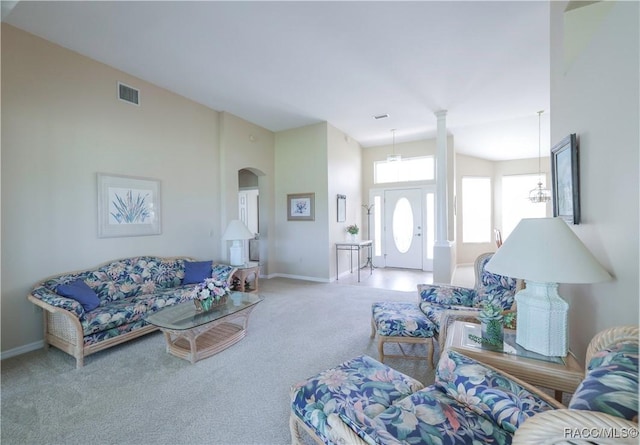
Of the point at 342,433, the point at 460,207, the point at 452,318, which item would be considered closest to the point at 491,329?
the point at 452,318

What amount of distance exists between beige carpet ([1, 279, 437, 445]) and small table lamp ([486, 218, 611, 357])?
39.0 inches

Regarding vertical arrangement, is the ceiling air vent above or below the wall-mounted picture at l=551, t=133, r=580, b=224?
above

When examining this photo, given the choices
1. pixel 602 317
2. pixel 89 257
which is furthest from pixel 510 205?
pixel 89 257

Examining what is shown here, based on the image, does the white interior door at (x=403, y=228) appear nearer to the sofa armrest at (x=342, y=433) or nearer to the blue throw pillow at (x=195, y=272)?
the blue throw pillow at (x=195, y=272)

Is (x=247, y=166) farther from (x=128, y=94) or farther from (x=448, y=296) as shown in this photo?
(x=448, y=296)

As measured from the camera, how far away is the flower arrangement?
2.61 m

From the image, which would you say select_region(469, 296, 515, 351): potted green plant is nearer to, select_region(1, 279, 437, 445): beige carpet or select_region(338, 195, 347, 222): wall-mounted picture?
select_region(1, 279, 437, 445): beige carpet

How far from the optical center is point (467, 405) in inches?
46.6

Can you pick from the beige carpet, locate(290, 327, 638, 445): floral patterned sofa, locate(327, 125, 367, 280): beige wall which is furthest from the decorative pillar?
locate(290, 327, 638, 445): floral patterned sofa

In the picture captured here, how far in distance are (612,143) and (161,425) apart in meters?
2.99

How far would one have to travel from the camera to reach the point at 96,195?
3.21m

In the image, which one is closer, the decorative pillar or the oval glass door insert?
the decorative pillar

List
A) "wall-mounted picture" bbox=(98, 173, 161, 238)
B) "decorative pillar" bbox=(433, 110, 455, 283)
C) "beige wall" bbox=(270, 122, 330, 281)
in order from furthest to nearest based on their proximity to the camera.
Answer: "beige wall" bbox=(270, 122, 330, 281), "decorative pillar" bbox=(433, 110, 455, 283), "wall-mounted picture" bbox=(98, 173, 161, 238)

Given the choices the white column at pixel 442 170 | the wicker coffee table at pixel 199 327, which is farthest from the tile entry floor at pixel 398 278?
the wicker coffee table at pixel 199 327
